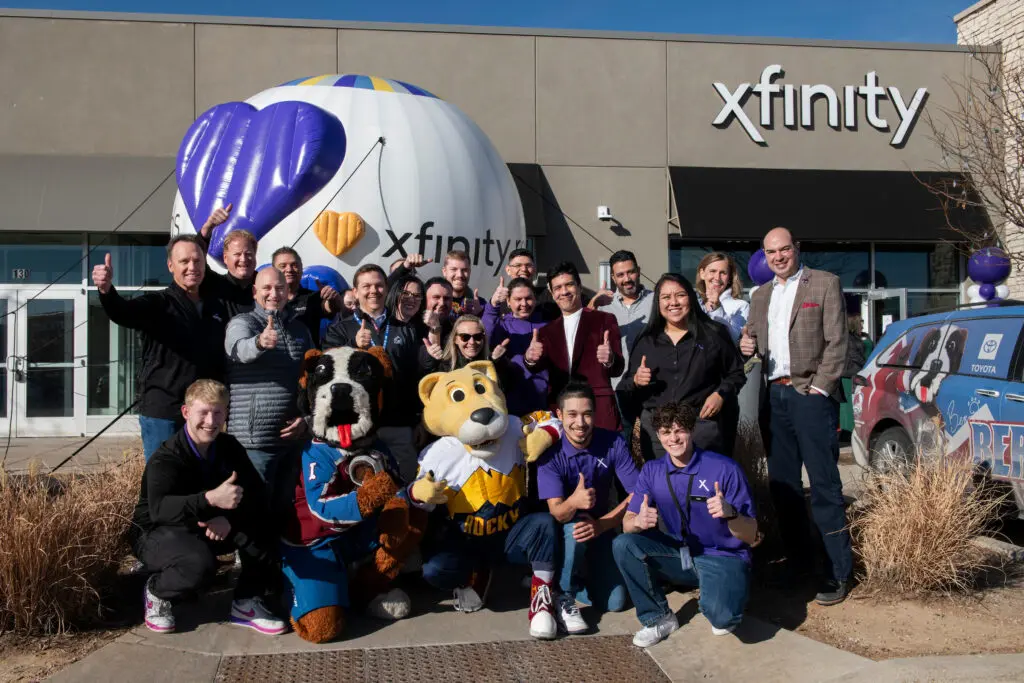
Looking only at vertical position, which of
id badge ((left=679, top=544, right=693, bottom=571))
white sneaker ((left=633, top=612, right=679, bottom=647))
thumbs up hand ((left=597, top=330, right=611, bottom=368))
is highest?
thumbs up hand ((left=597, top=330, right=611, bottom=368))

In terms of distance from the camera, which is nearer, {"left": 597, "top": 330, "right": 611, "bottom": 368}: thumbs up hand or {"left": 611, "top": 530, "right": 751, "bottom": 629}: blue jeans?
{"left": 611, "top": 530, "right": 751, "bottom": 629}: blue jeans

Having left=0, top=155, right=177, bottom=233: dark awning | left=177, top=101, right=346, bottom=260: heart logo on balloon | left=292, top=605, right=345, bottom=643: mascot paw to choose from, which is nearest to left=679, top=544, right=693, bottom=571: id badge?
left=292, top=605, right=345, bottom=643: mascot paw

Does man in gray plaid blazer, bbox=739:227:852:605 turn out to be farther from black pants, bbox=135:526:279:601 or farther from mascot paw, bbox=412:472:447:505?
black pants, bbox=135:526:279:601

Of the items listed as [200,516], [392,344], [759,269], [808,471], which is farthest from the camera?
[759,269]

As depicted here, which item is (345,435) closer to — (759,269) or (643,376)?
(643,376)

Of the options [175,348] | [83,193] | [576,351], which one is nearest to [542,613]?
[576,351]

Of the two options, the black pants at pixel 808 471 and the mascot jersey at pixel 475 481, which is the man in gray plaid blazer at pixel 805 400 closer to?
the black pants at pixel 808 471

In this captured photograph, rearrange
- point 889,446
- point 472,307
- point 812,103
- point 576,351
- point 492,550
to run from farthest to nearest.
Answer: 1. point 812,103
2. point 889,446
3. point 472,307
4. point 576,351
5. point 492,550

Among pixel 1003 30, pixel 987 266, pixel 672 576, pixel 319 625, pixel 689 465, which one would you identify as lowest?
pixel 319 625

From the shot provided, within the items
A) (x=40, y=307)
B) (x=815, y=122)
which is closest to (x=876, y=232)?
(x=815, y=122)

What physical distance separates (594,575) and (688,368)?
1144 mm

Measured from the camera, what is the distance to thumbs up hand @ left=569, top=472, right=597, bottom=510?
12.9 ft

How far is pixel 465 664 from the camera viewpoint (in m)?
Answer: 3.56

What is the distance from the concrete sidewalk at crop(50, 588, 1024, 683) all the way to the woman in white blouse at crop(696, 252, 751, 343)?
1944 millimetres
